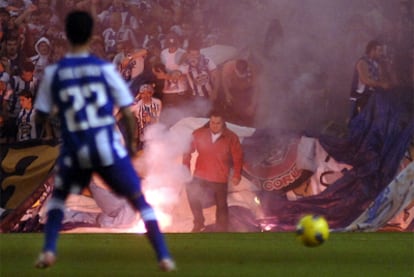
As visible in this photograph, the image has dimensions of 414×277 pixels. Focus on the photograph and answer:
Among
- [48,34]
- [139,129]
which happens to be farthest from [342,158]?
[48,34]

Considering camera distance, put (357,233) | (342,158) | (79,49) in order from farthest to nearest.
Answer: (342,158), (357,233), (79,49)

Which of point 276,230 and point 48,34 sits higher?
point 48,34

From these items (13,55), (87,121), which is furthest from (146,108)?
(87,121)

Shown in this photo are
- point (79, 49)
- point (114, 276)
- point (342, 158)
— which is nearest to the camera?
point (79, 49)

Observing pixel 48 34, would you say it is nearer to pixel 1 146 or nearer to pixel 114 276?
pixel 1 146

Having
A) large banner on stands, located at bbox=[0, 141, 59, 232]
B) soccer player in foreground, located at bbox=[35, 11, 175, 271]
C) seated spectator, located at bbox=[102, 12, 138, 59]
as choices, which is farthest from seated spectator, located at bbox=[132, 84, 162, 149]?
soccer player in foreground, located at bbox=[35, 11, 175, 271]

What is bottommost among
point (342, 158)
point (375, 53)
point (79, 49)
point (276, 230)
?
point (276, 230)

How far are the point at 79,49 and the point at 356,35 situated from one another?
902 cm

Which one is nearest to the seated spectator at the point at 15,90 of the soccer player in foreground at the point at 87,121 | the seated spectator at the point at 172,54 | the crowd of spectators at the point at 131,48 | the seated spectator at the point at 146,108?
the crowd of spectators at the point at 131,48

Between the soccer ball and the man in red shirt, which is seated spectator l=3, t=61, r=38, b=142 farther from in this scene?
the soccer ball

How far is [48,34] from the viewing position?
14.9 m

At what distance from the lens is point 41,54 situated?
48.8ft

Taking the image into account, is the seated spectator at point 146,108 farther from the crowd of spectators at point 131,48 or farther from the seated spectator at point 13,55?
the seated spectator at point 13,55

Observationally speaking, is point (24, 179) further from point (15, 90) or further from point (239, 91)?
point (239, 91)
